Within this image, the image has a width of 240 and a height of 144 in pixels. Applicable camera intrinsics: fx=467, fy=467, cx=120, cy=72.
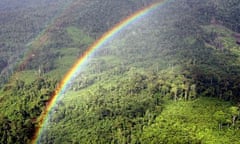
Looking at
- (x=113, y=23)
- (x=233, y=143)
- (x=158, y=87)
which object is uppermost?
(x=113, y=23)

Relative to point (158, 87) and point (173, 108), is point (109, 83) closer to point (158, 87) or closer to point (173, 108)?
point (158, 87)

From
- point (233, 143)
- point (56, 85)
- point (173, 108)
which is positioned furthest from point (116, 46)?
point (233, 143)

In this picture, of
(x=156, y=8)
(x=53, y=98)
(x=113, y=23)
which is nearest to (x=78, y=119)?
(x=53, y=98)

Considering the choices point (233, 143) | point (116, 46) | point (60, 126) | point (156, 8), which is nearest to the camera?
point (233, 143)

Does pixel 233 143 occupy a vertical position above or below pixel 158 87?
below

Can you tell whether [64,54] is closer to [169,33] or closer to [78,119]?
[169,33]

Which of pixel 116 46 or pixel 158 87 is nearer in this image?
pixel 158 87

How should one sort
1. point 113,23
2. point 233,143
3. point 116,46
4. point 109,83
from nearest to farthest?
1. point 233,143
2. point 109,83
3. point 116,46
4. point 113,23
